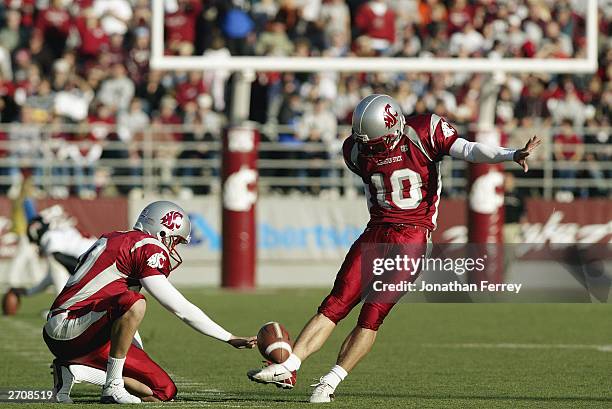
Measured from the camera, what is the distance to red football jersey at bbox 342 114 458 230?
7.93 m

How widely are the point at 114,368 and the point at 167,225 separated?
0.80 metres

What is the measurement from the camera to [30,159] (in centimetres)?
1852

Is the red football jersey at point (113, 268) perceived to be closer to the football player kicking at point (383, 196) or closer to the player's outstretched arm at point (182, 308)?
the player's outstretched arm at point (182, 308)

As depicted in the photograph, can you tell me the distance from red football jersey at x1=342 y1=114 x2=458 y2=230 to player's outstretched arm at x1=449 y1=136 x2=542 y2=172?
0.07 m

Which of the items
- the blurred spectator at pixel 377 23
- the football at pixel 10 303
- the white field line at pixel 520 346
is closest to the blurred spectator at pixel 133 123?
the blurred spectator at pixel 377 23

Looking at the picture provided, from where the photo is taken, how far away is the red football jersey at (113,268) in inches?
291

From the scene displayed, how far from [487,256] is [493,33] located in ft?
26.9

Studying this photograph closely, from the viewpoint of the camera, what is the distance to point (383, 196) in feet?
26.2

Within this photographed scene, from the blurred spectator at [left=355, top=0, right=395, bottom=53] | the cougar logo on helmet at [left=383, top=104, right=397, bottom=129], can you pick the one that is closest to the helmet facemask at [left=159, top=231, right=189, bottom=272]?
the cougar logo on helmet at [left=383, top=104, right=397, bottom=129]

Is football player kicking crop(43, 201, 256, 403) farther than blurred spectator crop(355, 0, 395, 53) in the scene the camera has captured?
No

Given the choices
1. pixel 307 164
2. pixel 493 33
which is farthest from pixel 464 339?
pixel 307 164

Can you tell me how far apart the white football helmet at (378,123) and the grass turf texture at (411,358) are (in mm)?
1416

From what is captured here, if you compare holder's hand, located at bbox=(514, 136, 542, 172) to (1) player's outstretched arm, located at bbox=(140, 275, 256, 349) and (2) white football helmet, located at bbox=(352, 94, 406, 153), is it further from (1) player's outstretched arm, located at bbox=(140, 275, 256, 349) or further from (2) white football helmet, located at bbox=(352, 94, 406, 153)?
(1) player's outstretched arm, located at bbox=(140, 275, 256, 349)

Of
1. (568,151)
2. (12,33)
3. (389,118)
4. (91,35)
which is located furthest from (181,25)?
(389,118)
